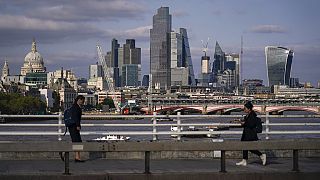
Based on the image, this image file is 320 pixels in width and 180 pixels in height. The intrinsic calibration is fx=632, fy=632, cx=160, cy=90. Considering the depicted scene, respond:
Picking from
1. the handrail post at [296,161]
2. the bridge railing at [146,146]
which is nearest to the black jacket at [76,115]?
the bridge railing at [146,146]

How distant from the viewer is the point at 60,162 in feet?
44.9

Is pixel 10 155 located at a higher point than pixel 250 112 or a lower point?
lower

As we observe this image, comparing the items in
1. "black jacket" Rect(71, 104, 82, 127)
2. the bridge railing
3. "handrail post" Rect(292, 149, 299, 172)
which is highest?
"black jacket" Rect(71, 104, 82, 127)

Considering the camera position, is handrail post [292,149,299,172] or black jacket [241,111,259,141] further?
black jacket [241,111,259,141]

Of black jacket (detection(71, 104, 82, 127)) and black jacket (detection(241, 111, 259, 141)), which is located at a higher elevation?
black jacket (detection(71, 104, 82, 127))

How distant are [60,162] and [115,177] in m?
3.69

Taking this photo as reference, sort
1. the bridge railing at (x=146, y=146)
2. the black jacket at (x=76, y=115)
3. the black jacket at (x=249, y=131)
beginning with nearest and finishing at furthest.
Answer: the bridge railing at (x=146, y=146) < the black jacket at (x=249, y=131) < the black jacket at (x=76, y=115)

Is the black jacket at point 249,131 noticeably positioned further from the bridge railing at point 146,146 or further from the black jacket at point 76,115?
the black jacket at point 76,115

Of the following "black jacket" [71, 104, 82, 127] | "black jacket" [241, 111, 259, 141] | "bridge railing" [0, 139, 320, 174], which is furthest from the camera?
"black jacket" [71, 104, 82, 127]

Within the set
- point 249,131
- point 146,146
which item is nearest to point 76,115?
point 249,131

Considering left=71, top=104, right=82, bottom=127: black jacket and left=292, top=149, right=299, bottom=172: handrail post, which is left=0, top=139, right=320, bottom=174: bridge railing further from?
left=71, top=104, right=82, bottom=127: black jacket

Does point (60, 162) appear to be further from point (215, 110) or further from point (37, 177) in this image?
point (215, 110)

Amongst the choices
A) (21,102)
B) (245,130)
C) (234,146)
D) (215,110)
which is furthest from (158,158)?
(21,102)

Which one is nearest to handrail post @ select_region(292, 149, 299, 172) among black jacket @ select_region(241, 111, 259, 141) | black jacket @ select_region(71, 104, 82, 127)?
black jacket @ select_region(241, 111, 259, 141)
